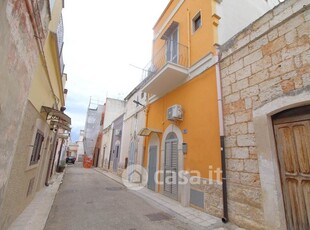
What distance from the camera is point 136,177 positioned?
943 cm

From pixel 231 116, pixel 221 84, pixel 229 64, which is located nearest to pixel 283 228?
pixel 231 116

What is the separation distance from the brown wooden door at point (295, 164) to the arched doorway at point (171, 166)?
349 centimetres

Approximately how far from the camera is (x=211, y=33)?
18.0 feet

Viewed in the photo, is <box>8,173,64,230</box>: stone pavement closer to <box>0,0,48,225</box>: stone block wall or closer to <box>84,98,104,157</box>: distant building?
<box>0,0,48,225</box>: stone block wall

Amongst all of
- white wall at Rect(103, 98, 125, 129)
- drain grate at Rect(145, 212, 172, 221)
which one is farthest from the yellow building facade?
white wall at Rect(103, 98, 125, 129)

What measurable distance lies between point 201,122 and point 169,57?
4012mm

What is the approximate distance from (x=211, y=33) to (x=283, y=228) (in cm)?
541

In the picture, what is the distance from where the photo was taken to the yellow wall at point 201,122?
4766 millimetres

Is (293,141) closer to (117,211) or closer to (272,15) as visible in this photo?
(272,15)

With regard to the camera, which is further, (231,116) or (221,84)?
(221,84)

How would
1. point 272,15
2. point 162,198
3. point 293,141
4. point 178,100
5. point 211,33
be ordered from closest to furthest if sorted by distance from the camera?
point 293,141 → point 272,15 → point 211,33 → point 162,198 → point 178,100

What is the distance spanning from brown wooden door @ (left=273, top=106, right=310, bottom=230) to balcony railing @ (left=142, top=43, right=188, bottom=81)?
13.5 ft

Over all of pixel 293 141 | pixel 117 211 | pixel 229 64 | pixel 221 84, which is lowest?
pixel 117 211

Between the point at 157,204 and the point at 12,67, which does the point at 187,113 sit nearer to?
the point at 157,204
